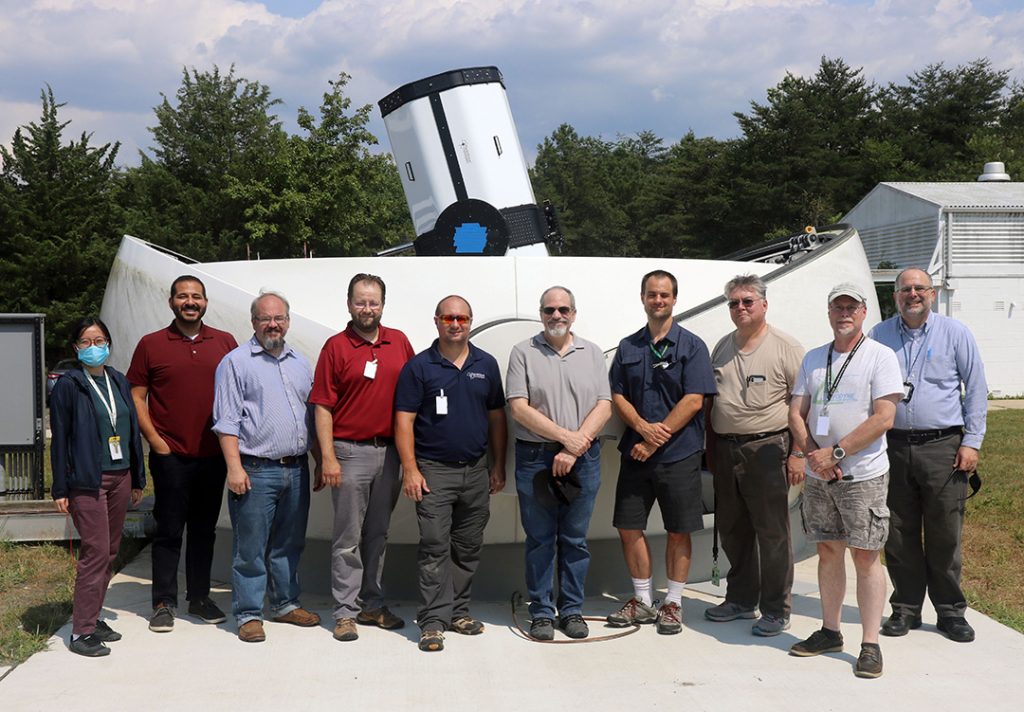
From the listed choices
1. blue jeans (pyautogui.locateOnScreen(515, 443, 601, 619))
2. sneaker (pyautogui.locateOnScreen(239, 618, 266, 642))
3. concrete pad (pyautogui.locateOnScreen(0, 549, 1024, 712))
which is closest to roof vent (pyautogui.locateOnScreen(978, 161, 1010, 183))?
concrete pad (pyautogui.locateOnScreen(0, 549, 1024, 712))

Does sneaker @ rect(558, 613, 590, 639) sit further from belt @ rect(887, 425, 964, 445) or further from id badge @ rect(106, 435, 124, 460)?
id badge @ rect(106, 435, 124, 460)

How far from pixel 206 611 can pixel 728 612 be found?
2.60 metres

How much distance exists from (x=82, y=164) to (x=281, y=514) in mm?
20871

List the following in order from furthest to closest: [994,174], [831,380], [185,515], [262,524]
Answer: [994,174] → [185,515] → [262,524] → [831,380]

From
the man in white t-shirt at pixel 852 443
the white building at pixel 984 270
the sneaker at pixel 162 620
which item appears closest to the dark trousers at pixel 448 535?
the sneaker at pixel 162 620

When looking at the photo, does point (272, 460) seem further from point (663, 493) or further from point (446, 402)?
point (663, 493)

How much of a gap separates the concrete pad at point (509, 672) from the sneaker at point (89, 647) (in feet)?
0.15

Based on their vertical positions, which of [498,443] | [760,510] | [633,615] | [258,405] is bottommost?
[633,615]

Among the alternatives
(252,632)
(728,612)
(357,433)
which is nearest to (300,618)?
(252,632)

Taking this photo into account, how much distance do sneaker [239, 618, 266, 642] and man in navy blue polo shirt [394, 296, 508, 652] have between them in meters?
0.74

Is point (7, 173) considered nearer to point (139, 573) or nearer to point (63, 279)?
point (63, 279)

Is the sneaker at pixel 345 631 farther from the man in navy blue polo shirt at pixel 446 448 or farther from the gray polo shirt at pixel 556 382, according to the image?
the gray polo shirt at pixel 556 382

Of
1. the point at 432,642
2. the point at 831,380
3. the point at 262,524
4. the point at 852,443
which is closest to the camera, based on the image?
the point at 852,443

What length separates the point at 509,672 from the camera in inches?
169
